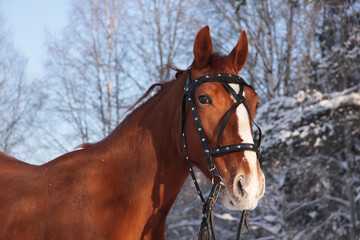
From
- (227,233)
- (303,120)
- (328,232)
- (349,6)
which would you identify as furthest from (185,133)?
(227,233)

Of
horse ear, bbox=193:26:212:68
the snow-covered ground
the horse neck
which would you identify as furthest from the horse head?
the snow-covered ground

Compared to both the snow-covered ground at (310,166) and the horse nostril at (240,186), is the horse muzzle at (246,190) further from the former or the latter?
the snow-covered ground at (310,166)

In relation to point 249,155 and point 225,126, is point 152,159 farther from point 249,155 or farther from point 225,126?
point 249,155

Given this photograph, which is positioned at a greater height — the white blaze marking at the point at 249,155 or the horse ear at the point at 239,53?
the horse ear at the point at 239,53

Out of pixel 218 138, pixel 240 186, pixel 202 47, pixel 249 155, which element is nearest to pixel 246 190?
pixel 240 186

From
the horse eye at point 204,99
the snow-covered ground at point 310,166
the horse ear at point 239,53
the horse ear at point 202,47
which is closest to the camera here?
the horse eye at point 204,99

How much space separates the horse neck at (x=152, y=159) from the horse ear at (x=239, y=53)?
1.33 ft

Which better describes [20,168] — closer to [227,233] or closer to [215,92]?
[215,92]

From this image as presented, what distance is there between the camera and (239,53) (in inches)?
112

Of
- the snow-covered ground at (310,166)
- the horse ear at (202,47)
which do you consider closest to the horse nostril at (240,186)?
the horse ear at (202,47)

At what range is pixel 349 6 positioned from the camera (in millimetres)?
9062

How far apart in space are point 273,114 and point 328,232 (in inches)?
138

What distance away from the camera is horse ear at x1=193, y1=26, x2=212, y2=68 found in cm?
268

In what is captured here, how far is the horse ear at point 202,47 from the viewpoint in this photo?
2.68 meters
